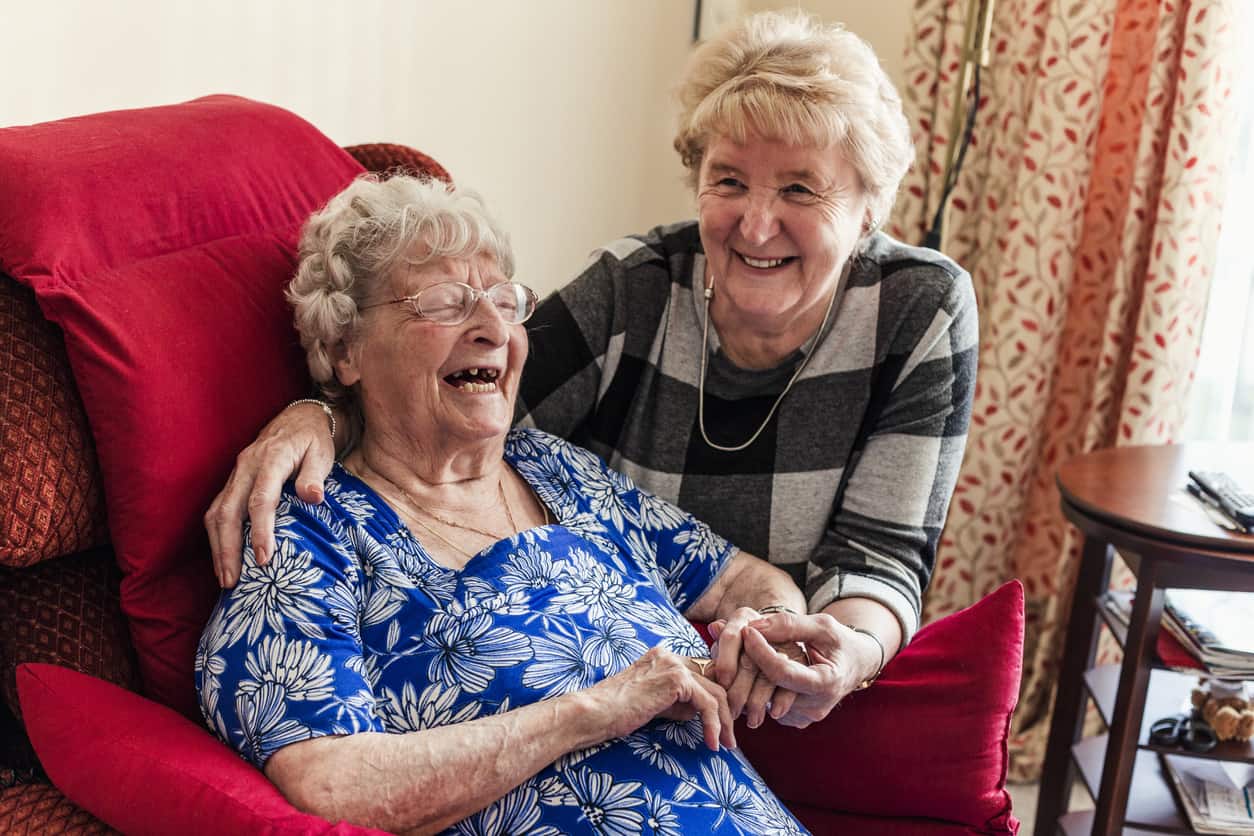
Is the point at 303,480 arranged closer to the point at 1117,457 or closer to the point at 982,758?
the point at 982,758

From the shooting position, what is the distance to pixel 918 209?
9.42 feet

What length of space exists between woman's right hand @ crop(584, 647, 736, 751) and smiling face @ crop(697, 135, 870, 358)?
1.82 feet

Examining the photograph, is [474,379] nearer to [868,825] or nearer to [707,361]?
[707,361]

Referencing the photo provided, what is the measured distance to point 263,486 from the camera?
1.30 m

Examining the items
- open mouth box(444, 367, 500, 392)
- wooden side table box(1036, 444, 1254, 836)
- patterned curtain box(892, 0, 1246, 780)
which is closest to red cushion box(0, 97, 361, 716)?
open mouth box(444, 367, 500, 392)

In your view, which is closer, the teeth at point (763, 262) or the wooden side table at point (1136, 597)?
the teeth at point (763, 262)

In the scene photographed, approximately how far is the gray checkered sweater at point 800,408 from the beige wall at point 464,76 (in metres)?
0.51

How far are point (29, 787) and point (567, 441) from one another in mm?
837

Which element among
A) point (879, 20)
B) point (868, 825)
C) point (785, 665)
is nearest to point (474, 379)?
point (785, 665)

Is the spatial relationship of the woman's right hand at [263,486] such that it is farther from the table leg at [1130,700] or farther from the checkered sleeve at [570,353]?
the table leg at [1130,700]

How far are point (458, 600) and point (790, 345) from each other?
656 millimetres

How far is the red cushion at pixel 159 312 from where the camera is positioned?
4.21 feet

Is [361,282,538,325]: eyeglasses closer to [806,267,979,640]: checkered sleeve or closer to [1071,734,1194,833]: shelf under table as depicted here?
[806,267,979,640]: checkered sleeve

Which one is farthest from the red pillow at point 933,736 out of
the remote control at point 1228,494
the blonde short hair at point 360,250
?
the blonde short hair at point 360,250
